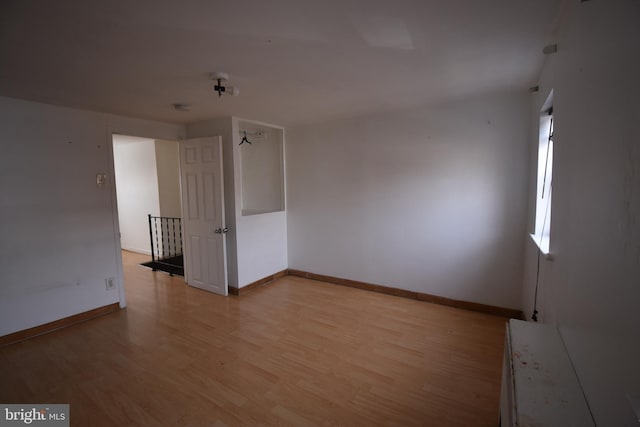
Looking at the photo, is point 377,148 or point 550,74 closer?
point 550,74

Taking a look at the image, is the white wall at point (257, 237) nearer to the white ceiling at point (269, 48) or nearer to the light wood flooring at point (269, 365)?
the light wood flooring at point (269, 365)

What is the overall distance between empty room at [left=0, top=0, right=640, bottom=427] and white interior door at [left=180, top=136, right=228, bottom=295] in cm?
4

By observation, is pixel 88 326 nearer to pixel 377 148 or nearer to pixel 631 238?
pixel 377 148

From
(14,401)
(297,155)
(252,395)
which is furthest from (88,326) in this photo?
(297,155)

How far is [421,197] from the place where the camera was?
11.1 ft

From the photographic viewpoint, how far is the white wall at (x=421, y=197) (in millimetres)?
2932

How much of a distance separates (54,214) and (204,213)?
1.49 metres

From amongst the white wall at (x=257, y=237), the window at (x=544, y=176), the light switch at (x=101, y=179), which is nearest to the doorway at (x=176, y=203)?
the white wall at (x=257, y=237)

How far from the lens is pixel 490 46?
1.80 meters

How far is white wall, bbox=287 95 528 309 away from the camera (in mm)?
2932

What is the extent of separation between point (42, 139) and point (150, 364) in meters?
2.46

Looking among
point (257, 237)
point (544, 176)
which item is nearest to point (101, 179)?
point (257, 237)

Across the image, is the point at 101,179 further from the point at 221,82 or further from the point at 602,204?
the point at 602,204

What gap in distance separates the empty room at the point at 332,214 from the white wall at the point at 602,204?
11 mm
